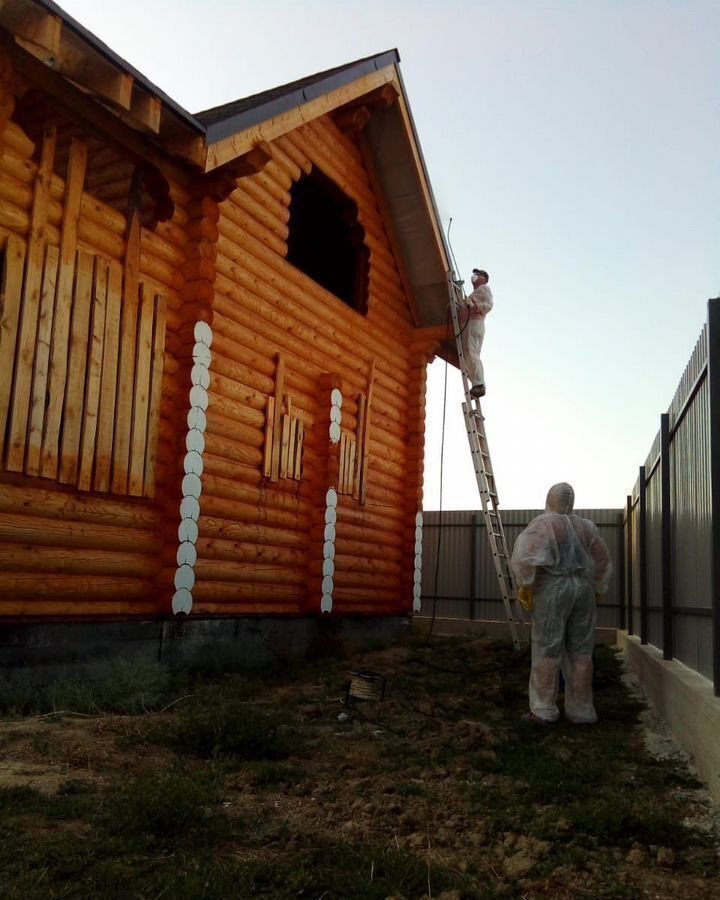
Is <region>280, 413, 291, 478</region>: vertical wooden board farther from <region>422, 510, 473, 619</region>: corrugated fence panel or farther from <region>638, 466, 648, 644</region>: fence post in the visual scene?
<region>422, 510, 473, 619</region>: corrugated fence panel

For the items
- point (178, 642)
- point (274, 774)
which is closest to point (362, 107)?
point (178, 642)

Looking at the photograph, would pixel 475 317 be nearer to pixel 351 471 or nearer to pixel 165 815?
pixel 351 471

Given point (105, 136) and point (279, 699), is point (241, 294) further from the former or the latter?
point (279, 699)

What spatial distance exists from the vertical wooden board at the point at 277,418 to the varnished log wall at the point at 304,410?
59 millimetres

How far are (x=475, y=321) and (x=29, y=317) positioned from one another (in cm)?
700

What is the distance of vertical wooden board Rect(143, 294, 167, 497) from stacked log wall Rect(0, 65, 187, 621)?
0.05 ft

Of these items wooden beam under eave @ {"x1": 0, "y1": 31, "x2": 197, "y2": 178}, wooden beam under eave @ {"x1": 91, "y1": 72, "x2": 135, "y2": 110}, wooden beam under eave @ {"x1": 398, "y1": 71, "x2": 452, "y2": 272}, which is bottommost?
wooden beam under eave @ {"x1": 91, "y1": 72, "x2": 135, "y2": 110}

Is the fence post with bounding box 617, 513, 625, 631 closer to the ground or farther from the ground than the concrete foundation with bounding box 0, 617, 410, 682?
farther from the ground

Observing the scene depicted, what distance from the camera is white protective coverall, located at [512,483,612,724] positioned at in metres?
6.71

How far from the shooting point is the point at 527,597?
278 inches

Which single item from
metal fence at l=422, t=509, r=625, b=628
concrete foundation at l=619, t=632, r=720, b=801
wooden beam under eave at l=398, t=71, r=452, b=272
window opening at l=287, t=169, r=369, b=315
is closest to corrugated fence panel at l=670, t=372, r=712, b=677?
concrete foundation at l=619, t=632, r=720, b=801

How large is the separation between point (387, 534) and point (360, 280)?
362 centimetres

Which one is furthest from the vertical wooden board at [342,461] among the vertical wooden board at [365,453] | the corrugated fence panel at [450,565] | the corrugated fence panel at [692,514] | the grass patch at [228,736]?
the corrugated fence panel at [450,565]

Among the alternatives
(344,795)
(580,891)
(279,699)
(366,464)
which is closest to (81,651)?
(279,699)
